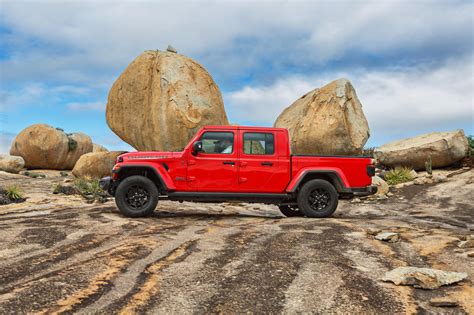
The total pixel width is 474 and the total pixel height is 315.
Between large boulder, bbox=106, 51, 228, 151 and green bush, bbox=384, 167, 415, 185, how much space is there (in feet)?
23.6

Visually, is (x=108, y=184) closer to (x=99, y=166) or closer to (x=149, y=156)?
(x=149, y=156)

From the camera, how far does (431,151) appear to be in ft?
59.3

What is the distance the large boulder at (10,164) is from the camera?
2591 centimetres

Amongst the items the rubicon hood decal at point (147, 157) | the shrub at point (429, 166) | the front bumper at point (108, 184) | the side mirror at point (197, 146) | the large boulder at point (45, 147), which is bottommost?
the front bumper at point (108, 184)

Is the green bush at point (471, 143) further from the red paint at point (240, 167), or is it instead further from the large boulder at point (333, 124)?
the red paint at point (240, 167)

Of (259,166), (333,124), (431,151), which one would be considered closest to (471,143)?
(431,151)

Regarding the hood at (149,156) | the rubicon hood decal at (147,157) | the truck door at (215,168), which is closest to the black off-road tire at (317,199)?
the truck door at (215,168)

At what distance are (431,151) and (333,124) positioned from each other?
470 centimetres

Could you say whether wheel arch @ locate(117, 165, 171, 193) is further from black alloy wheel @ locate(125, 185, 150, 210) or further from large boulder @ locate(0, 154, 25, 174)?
large boulder @ locate(0, 154, 25, 174)

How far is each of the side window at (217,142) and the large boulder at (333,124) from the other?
28.2 ft

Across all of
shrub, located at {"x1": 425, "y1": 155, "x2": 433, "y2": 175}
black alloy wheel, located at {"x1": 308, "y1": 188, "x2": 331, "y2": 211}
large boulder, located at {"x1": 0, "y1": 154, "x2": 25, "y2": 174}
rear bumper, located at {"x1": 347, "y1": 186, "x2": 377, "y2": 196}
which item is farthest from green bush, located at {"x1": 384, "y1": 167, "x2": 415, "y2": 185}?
large boulder, located at {"x1": 0, "y1": 154, "x2": 25, "y2": 174}

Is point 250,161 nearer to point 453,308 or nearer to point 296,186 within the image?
point 296,186

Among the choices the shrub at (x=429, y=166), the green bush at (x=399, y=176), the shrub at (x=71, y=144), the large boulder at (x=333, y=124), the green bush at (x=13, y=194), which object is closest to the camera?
the green bush at (x=13, y=194)

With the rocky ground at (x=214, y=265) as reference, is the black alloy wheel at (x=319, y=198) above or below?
above
